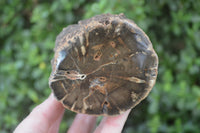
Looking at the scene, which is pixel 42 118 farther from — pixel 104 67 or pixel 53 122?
pixel 104 67

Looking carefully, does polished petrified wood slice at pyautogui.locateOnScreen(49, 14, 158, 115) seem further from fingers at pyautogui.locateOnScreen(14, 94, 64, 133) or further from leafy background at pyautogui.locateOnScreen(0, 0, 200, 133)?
leafy background at pyautogui.locateOnScreen(0, 0, 200, 133)

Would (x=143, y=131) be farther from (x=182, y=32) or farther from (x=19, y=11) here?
(x=19, y=11)

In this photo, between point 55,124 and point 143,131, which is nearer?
point 55,124

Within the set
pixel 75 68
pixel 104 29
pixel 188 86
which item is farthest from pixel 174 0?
pixel 75 68

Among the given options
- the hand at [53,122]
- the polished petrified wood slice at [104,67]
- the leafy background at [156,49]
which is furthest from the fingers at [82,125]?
the polished petrified wood slice at [104,67]

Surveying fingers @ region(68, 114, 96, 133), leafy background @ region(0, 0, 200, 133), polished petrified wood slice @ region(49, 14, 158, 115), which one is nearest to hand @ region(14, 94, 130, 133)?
fingers @ region(68, 114, 96, 133)

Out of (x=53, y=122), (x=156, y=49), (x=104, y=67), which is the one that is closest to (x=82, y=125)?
(x=53, y=122)

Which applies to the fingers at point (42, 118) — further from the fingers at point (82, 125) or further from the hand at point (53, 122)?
the fingers at point (82, 125)
